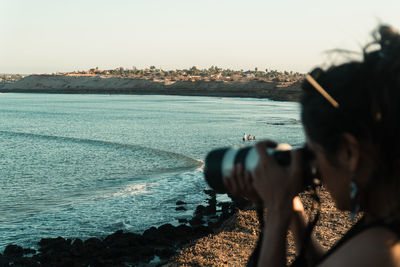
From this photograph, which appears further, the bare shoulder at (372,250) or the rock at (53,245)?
the rock at (53,245)

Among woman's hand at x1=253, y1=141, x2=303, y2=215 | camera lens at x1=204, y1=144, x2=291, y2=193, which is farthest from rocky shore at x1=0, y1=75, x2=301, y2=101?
woman's hand at x1=253, y1=141, x2=303, y2=215

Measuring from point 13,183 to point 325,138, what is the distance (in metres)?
19.9

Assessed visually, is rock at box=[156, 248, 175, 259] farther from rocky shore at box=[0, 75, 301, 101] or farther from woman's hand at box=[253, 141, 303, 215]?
rocky shore at box=[0, 75, 301, 101]

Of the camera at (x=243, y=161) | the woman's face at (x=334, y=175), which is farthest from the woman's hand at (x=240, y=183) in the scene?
the woman's face at (x=334, y=175)

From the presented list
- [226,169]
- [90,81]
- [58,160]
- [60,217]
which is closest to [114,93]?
[90,81]

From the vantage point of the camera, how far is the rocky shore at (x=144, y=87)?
10514 cm

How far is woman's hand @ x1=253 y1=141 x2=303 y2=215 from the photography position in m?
1.27

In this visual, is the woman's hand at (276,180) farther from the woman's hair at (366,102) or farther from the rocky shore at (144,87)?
the rocky shore at (144,87)

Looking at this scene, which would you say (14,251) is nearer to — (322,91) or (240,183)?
(240,183)

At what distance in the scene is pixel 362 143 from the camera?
1.12m

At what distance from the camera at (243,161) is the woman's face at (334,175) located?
0.12 feet

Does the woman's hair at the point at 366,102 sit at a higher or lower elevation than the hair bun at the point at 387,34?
lower

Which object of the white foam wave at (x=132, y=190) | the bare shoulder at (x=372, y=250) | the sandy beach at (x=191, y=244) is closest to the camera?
the bare shoulder at (x=372, y=250)

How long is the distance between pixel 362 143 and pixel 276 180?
0.86 ft
